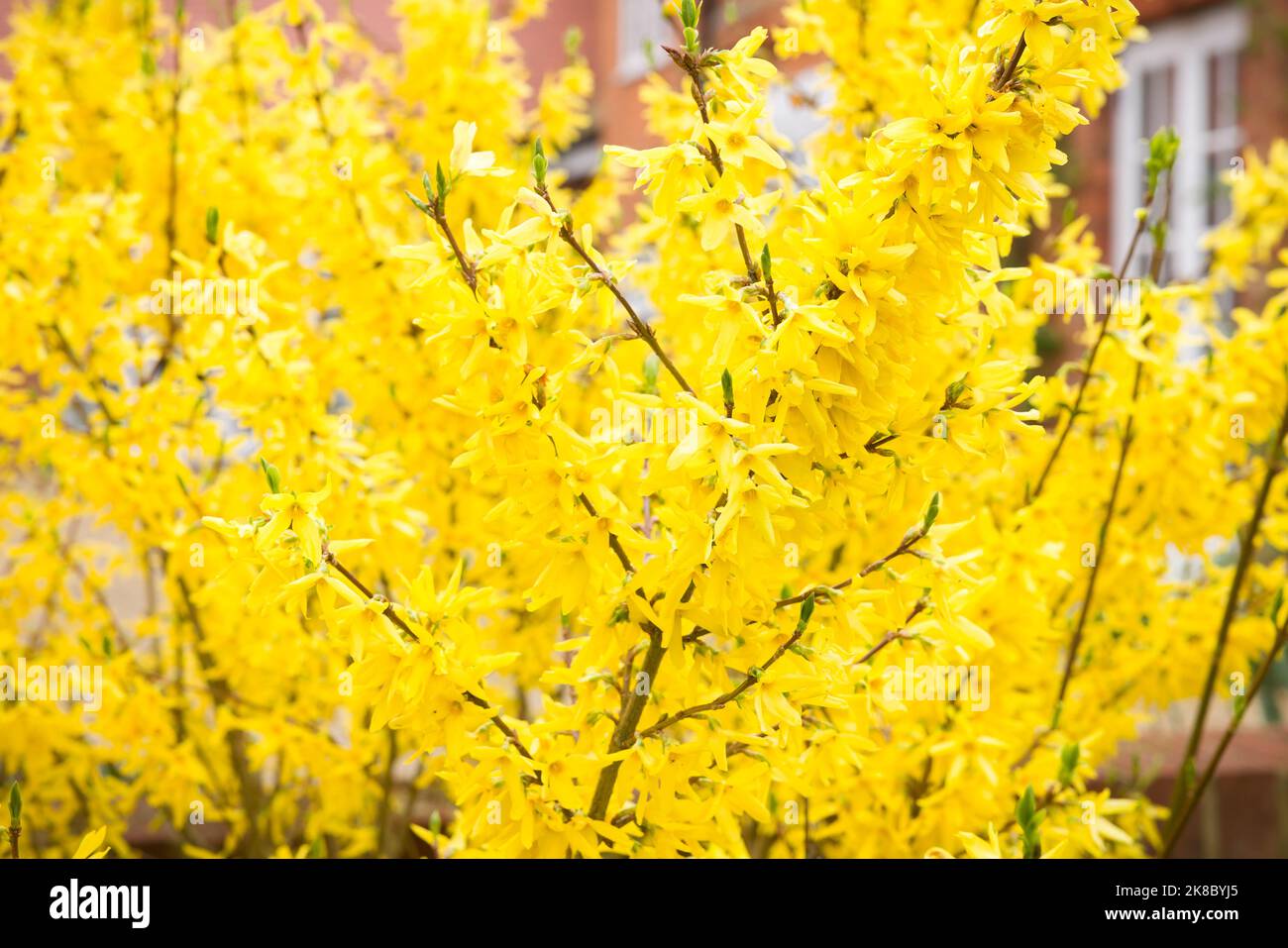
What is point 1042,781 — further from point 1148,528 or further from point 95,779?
point 95,779

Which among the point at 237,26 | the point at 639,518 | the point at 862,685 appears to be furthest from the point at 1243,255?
the point at 237,26

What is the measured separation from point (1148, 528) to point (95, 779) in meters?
2.22

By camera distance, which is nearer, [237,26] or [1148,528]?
[1148,528]

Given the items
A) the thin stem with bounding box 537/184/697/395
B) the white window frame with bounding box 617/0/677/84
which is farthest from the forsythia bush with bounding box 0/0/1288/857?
the white window frame with bounding box 617/0/677/84

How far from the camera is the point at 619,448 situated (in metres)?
1.27

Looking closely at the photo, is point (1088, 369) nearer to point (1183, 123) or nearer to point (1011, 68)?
point (1011, 68)

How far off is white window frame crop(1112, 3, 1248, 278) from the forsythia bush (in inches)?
→ 134

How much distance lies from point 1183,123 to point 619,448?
20.6 feet

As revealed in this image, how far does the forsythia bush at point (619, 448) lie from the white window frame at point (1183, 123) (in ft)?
11.2

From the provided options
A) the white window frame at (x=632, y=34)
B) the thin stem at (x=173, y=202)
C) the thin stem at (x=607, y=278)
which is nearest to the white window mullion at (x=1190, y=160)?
the white window frame at (x=632, y=34)

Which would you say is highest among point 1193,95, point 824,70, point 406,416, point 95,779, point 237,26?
point 1193,95

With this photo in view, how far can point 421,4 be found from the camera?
8.75 ft

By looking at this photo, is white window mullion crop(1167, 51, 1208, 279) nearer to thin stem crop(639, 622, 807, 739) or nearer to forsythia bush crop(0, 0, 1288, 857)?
forsythia bush crop(0, 0, 1288, 857)
